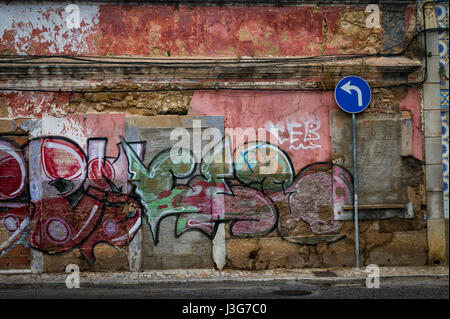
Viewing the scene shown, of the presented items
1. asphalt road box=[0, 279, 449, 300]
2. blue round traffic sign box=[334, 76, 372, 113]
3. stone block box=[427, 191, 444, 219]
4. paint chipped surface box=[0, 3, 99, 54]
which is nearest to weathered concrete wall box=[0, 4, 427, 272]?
paint chipped surface box=[0, 3, 99, 54]

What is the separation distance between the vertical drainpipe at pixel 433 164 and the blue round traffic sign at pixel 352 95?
1273 mm

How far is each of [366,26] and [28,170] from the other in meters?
7.09

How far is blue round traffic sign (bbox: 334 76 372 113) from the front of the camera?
865cm

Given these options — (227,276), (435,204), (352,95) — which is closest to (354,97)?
(352,95)

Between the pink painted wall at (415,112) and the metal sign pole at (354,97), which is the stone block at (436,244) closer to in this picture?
the pink painted wall at (415,112)

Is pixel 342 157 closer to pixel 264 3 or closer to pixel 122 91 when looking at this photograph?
pixel 264 3

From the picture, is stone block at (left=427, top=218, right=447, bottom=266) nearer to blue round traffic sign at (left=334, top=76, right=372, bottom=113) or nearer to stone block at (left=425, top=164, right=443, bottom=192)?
stone block at (left=425, top=164, right=443, bottom=192)

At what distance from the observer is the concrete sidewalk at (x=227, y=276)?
7844mm

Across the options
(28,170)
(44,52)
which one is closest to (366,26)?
(44,52)

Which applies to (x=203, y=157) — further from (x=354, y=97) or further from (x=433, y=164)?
(x=433, y=164)

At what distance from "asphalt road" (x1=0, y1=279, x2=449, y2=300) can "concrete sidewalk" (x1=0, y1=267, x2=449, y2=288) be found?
0.13 metres

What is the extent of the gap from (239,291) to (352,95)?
13.9 ft

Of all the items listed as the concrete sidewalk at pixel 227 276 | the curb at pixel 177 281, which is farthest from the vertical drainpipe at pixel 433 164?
the curb at pixel 177 281

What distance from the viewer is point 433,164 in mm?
8891
